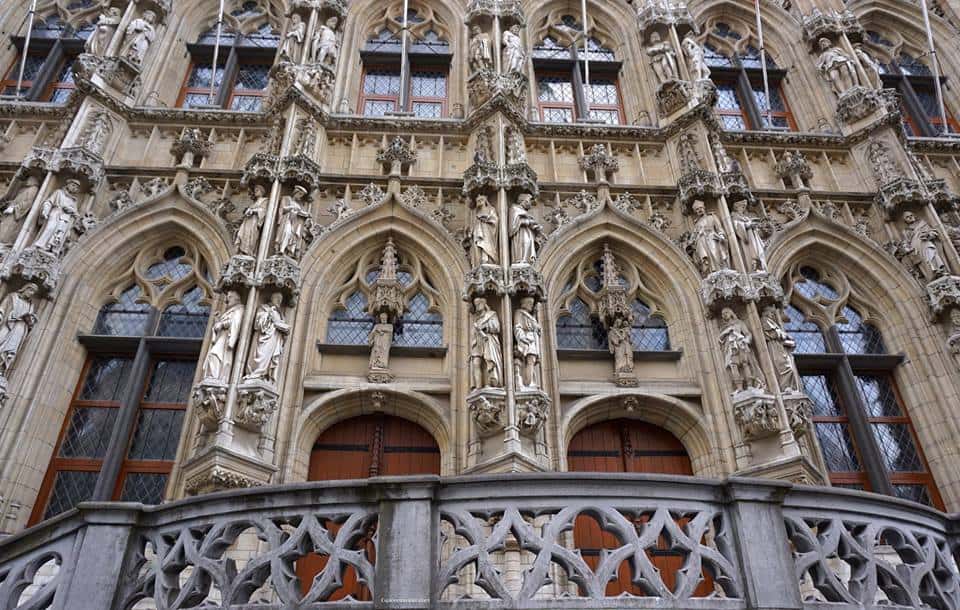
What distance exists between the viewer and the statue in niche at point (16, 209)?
10195 mm

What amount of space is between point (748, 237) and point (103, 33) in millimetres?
12298

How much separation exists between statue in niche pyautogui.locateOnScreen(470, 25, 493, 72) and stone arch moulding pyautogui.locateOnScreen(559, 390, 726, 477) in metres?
6.60

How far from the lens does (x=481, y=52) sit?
500 inches

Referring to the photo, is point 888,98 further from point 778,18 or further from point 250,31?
point 250,31

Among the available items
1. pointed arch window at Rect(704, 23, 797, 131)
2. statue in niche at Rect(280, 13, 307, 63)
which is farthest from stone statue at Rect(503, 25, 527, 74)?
pointed arch window at Rect(704, 23, 797, 131)

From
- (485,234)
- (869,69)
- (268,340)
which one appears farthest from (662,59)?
(268,340)

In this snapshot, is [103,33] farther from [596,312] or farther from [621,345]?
[621,345]

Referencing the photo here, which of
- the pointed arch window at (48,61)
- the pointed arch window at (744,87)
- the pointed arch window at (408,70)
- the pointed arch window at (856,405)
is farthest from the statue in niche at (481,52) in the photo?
the pointed arch window at (48,61)

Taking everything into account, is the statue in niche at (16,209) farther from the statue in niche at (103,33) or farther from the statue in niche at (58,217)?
the statue in niche at (103,33)

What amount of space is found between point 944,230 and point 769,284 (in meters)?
3.80

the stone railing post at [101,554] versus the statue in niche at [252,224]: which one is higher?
the statue in niche at [252,224]

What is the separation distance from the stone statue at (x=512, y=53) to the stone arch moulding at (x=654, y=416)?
6.32 m

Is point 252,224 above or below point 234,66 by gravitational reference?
below

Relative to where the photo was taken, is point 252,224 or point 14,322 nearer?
point 14,322
